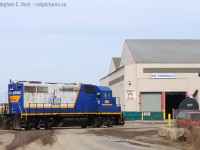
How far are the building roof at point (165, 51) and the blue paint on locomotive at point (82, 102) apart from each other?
89.3 ft

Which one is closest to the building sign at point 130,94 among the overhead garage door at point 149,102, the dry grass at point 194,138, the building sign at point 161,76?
the overhead garage door at point 149,102

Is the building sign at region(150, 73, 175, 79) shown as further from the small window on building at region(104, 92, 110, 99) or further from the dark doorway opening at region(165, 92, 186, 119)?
the small window on building at region(104, 92, 110, 99)

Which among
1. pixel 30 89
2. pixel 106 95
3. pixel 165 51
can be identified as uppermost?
pixel 165 51

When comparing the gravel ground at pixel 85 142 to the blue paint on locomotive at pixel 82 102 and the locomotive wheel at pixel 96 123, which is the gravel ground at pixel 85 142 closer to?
the blue paint on locomotive at pixel 82 102

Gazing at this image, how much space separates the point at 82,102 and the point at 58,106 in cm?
264

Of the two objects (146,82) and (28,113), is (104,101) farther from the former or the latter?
(146,82)

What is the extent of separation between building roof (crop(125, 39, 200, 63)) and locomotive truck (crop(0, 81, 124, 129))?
1095 inches

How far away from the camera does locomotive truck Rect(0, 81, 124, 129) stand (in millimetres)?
38375

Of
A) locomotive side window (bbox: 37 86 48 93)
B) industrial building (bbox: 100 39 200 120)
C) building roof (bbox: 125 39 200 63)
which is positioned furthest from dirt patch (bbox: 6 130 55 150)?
building roof (bbox: 125 39 200 63)

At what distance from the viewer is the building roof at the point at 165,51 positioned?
70.9 m

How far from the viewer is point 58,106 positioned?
4012 cm

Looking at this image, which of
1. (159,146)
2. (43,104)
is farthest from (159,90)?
(159,146)

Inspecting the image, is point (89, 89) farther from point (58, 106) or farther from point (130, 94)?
point (130, 94)

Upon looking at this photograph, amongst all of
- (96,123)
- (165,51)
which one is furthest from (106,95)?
(165,51)
